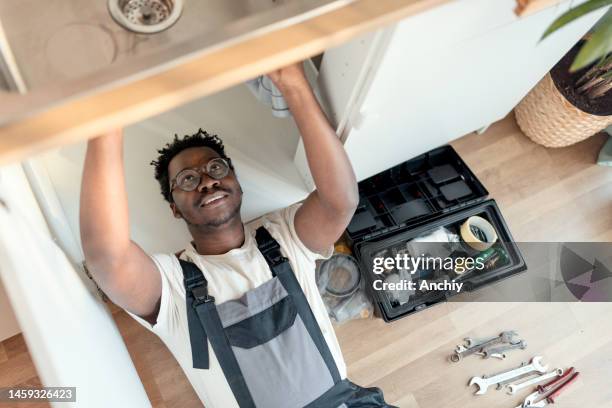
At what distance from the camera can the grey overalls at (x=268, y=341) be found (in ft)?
3.48

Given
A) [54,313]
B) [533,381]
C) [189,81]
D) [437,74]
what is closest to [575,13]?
[437,74]

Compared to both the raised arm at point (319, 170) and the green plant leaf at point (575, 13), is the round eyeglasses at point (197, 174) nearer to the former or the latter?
the raised arm at point (319, 170)

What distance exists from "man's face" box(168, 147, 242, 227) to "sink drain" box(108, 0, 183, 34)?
279 millimetres

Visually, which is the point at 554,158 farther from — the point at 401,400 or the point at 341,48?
the point at 341,48

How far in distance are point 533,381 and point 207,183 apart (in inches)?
41.9

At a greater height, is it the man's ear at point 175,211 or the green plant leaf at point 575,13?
the man's ear at point 175,211

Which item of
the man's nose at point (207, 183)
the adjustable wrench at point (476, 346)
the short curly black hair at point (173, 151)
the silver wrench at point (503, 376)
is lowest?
the silver wrench at point (503, 376)

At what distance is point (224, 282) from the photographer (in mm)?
1092

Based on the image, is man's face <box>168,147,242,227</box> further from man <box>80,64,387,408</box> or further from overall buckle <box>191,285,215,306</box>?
overall buckle <box>191,285,215,306</box>

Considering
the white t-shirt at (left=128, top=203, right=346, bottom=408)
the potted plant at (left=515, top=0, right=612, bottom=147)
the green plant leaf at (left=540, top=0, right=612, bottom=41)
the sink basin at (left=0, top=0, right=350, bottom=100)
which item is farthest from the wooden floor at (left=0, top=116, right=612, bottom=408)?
the green plant leaf at (left=540, top=0, right=612, bottom=41)

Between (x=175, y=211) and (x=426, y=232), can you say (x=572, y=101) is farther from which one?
(x=175, y=211)

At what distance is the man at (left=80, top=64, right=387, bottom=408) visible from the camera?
992 mm

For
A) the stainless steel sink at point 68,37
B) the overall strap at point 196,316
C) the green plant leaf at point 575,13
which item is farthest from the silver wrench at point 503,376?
the stainless steel sink at point 68,37

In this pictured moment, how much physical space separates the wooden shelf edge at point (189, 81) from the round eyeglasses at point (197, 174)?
52cm
